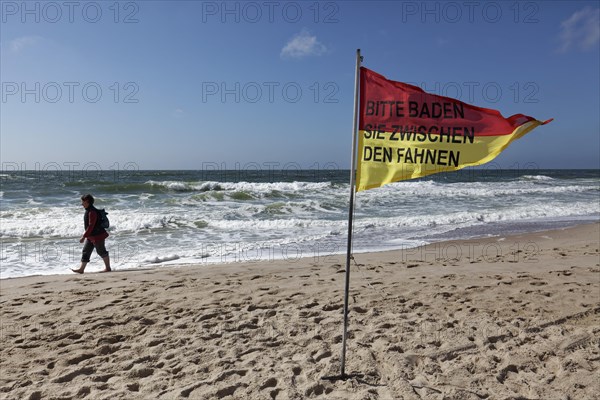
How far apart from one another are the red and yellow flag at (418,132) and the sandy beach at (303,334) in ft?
5.94

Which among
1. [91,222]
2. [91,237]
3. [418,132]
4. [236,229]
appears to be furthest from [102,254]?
[418,132]

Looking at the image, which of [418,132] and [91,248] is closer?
[418,132]

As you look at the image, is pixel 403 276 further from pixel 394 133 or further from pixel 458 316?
pixel 394 133

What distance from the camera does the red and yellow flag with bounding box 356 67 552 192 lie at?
10.2ft

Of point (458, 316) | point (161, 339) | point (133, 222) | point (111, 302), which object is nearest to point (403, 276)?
point (458, 316)

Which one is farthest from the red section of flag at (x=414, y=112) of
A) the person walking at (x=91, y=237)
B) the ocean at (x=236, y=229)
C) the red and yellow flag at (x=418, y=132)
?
the person walking at (x=91, y=237)

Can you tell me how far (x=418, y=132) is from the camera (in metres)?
3.19

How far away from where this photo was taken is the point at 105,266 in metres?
8.35

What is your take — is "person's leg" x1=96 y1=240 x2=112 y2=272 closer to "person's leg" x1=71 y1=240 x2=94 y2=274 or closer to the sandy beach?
"person's leg" x1=71 y1=240 x2=94 y2=274

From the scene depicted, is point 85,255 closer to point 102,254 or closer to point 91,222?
point 102,254

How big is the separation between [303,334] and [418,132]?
2.52 meters

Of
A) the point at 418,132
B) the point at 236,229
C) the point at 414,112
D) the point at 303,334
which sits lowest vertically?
the point at 236,229

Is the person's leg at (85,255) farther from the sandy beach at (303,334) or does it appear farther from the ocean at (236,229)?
the sandy beach at (303,334)

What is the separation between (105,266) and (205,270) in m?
2.33
